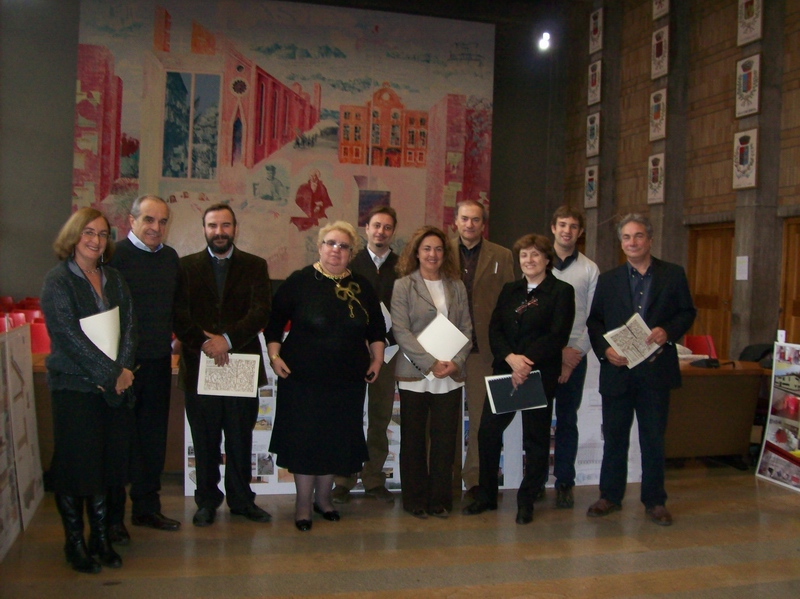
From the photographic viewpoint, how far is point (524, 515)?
3.65 meters

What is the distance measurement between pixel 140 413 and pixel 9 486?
660 millimetres

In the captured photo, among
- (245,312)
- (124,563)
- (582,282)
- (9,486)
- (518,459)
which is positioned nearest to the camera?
(124,563)

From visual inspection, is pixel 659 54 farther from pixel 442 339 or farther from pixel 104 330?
pixel 104 330

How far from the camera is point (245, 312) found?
3486 millimetres

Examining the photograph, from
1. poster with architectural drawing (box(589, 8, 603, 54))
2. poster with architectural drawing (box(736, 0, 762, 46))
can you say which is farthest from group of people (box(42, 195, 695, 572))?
poster with architectural drawing (box(589, 8, 603, 54))

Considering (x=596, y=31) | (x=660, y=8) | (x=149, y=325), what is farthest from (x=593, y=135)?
(x=149, y=325)

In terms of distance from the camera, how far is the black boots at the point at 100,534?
2.87m

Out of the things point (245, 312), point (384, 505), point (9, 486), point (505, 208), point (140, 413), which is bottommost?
point (384, 505)

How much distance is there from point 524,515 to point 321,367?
1.33 metres

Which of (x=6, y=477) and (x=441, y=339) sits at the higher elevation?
(x=441, y=339)

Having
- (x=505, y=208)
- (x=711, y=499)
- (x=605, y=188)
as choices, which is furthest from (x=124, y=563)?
(x=505, y=208)

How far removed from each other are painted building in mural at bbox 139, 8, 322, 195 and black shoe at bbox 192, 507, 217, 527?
7.96 metres

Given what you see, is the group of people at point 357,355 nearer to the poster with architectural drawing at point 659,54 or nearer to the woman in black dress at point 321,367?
the woman in black dress at point 321,367

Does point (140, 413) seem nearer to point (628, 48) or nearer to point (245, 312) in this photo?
point (245, 312)
